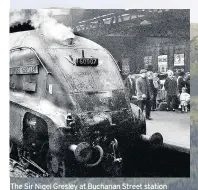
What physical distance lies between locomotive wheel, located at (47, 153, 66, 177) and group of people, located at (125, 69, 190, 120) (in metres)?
1.28

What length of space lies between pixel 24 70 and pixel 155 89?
177 centimetres

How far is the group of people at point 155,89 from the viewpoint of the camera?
6.22 m

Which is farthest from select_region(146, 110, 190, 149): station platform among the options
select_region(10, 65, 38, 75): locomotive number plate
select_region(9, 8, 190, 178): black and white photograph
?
select_region(10, 65, 38, 75): locomotive number plate

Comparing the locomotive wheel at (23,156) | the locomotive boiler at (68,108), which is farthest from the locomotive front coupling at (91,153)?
the locomotive wheel at (23,156)

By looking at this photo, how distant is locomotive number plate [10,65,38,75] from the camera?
610cm

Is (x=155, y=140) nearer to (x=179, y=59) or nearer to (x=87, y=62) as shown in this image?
(x=179, y=59)

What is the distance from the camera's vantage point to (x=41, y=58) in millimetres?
6070

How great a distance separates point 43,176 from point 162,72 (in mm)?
2107

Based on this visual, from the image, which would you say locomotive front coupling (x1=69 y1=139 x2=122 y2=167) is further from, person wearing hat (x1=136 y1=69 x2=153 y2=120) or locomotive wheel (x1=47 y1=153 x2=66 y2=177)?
person wearing hat (x1=136 y1=69 x2=153 y2=120)

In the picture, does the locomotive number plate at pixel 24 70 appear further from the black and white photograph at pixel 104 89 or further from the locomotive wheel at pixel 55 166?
the locomotive wheel at pixel 55 166

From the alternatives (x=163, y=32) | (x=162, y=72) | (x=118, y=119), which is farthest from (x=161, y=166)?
(x=163, y=32)

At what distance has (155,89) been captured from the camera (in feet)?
20.7

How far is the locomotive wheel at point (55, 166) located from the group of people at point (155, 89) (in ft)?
4.21

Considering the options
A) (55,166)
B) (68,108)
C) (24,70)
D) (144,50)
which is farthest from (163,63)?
(55,166)
